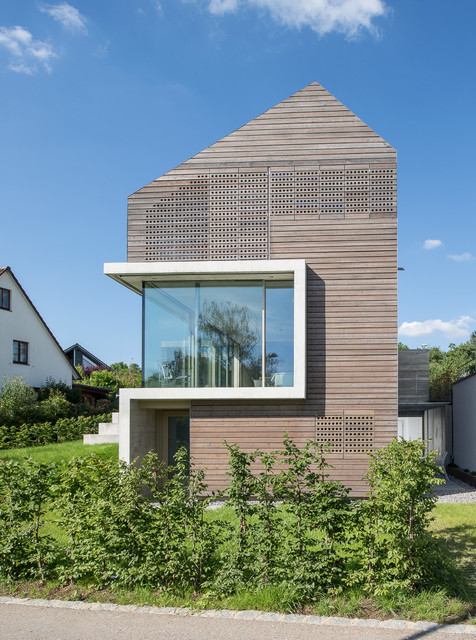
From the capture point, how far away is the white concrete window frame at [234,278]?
37.3 ft

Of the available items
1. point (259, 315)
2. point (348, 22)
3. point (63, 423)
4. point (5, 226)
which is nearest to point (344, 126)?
point (348, 22)

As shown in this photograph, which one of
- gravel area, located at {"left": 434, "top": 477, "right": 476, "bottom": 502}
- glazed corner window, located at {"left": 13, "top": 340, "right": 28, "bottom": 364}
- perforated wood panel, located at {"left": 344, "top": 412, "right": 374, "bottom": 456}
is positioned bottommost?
gravel area, located at {"left": 434, "top": 477, "right": 476, "bottom": 502}

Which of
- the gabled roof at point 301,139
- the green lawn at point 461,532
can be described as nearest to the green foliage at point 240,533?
the green lawn at point 461,532

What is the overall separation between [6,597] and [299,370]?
274 inches

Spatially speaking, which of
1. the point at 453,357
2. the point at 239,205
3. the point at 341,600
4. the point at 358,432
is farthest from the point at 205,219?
the point at 453,357

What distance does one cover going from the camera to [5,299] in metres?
24.5

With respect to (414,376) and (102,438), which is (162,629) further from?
(414,376)

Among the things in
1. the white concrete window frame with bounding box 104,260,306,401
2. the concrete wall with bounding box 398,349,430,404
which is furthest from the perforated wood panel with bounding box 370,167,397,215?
the concrete wall with bounding box 398,349,430,404

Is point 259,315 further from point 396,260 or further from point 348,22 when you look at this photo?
point 348,22

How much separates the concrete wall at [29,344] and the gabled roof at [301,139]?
50.7 ft

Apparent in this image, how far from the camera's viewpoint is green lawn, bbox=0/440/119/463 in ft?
46.0

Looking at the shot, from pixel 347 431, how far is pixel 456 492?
13.9 feet

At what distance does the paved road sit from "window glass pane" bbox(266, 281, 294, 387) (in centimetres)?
674

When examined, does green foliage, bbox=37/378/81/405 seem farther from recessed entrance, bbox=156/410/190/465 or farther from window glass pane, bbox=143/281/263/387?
window glass pane, bbox=143/281/263/387
